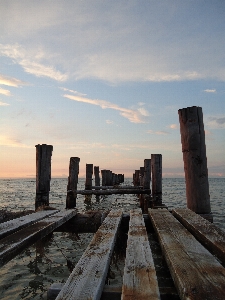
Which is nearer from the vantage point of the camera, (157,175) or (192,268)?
(192,268)

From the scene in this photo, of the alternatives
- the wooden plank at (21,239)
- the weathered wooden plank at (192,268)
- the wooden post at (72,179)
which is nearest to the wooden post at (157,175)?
the wooden post at (72,179)

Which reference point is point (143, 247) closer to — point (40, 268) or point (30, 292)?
point (30, 292)

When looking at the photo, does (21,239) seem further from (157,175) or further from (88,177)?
(88,177)

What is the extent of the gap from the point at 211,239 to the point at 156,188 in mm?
7063

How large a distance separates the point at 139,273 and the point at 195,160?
2773 mm

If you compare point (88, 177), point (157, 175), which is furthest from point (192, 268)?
point (88, 177)

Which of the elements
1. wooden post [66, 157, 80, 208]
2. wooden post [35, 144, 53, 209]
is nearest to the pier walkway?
wooden post [35, 144, 53, 209]

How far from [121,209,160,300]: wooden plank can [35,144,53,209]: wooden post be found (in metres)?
4.62

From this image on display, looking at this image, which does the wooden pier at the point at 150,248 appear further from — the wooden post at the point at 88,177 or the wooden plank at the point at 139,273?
the wooden post at the point at 88,177

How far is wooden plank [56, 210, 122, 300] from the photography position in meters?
1.38

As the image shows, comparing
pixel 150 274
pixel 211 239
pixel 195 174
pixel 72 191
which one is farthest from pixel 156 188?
pixel 150 274

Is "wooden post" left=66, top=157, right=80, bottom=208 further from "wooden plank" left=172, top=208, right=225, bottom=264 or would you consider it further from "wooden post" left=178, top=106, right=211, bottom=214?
"wooden plank" left=172, top=208, right=225, bottom=264

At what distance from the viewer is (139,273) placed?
161cm

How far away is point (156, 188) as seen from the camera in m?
9.37
